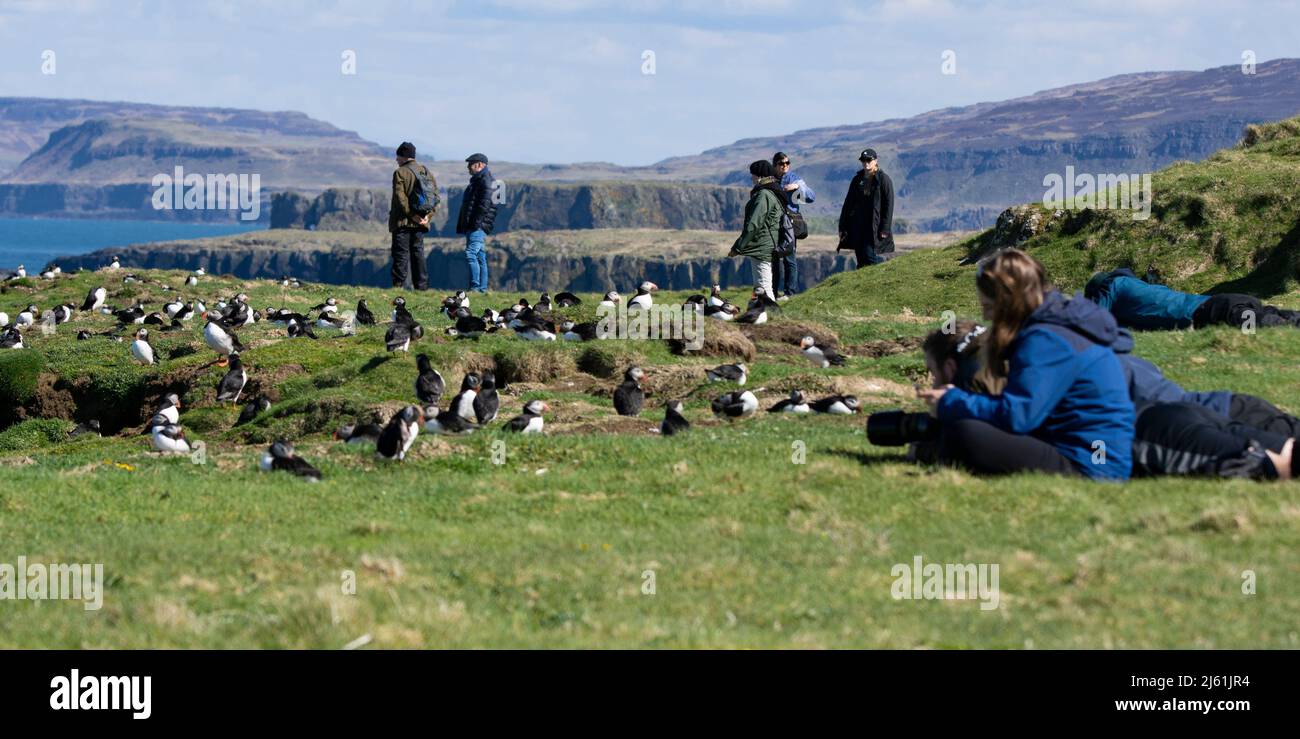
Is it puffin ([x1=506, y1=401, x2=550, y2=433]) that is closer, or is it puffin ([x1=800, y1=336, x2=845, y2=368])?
puffin ([x1=506, y1=401, x2=550, y2=433])

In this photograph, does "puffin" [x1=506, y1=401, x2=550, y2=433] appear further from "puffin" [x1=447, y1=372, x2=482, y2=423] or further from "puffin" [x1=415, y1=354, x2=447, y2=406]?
"puffin" [x1=415, y1=354, x2=447, y2=406]

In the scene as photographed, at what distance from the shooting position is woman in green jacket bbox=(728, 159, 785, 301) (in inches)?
1195

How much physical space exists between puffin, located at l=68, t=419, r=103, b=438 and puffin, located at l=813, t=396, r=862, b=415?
14957 millimetres

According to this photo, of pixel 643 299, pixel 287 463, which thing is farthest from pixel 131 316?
pixel 287 463

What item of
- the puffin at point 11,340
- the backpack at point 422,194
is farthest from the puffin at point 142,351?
the backpack at point 422,194

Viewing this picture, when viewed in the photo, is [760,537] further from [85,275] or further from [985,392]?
[85,275]

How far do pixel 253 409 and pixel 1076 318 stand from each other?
15.2 meters

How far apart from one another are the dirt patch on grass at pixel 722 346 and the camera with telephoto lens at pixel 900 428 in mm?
10639

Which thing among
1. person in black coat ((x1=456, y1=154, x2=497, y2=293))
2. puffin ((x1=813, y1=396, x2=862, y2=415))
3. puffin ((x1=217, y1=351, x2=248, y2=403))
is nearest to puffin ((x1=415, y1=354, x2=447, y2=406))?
puffin ((x1=217, y1=351, x2=248, y2=403))

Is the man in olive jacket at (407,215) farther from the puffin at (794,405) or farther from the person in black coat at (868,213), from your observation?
the puffin at (794,405)
